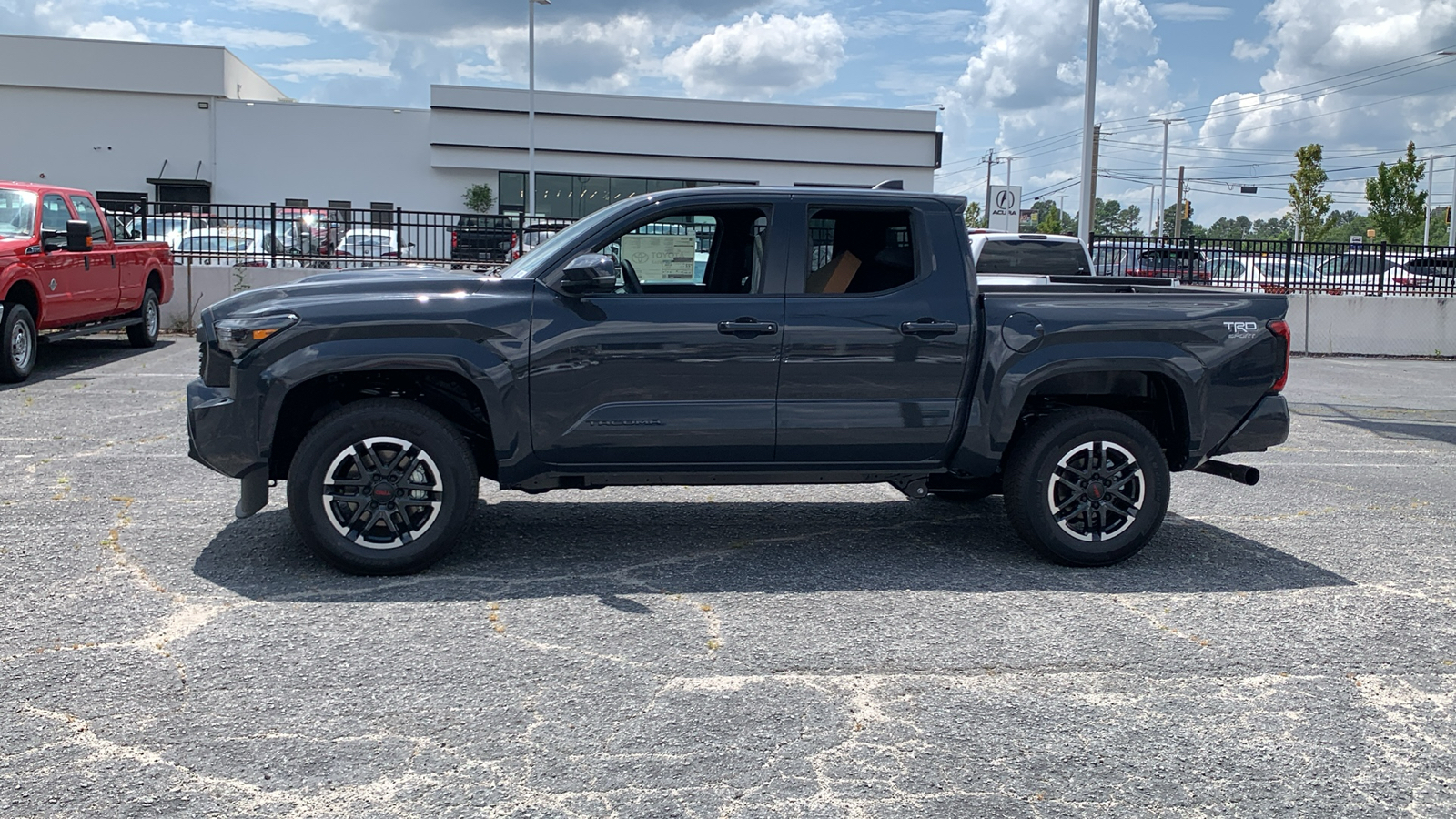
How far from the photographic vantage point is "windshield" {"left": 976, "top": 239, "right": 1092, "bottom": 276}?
1444 cm

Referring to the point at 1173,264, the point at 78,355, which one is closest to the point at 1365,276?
the point at 1173,264

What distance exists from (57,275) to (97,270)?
3.25ft

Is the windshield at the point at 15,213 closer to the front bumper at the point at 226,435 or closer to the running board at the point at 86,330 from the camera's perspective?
the running board at the point at 86,330

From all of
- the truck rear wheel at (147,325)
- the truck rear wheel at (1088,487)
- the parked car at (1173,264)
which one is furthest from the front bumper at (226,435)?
the parked car at (1173,264)

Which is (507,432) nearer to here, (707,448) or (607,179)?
(707,448)

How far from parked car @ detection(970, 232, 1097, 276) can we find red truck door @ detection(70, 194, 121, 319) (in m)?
9.67

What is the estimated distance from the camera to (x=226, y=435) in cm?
577

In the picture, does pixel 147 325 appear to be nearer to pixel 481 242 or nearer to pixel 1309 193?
pixel 481 242

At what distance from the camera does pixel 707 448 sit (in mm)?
6105

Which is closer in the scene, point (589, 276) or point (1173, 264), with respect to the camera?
point (589, 276)

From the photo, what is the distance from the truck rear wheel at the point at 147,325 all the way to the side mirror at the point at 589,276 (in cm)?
1184

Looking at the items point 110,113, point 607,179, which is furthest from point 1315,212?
point 110,113

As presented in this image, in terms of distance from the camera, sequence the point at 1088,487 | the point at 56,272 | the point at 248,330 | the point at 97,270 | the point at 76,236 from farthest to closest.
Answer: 1. the point at 97,270
2. the point at 56,272
3. the point at 76,236
4. the point at 1088,487
5. the point at 248,330

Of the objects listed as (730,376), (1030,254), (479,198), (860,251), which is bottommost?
(730,376)
